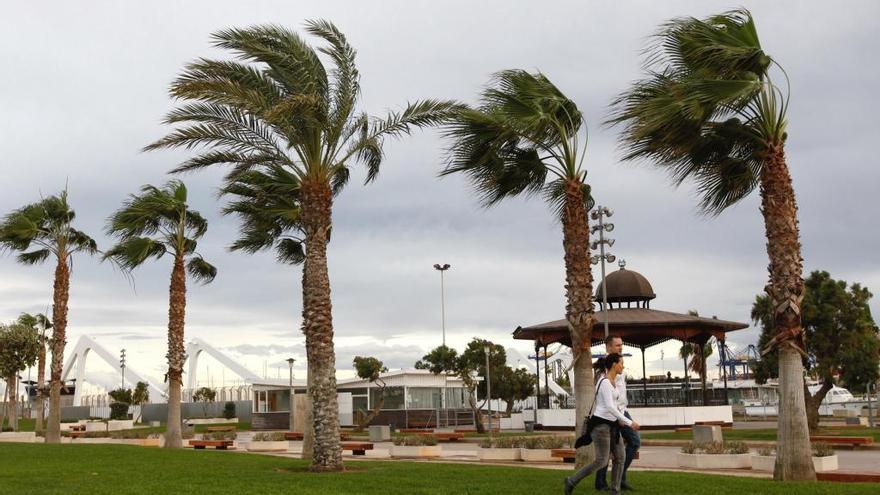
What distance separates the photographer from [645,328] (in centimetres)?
3941

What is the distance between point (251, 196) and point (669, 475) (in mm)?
15145

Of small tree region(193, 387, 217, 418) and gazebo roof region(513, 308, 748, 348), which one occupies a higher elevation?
gazebo roof region(513, 308, 748, 348)

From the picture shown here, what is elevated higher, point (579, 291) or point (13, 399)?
point (579, 291)

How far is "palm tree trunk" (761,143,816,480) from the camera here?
1317 cm

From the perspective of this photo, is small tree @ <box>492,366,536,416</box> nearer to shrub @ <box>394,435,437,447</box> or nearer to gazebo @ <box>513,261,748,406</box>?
gazebo @ <box>513,261,748,406</box>

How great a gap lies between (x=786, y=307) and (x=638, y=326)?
26056 mm

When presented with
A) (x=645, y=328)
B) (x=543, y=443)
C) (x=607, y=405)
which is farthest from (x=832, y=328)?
(x=607, y=405)

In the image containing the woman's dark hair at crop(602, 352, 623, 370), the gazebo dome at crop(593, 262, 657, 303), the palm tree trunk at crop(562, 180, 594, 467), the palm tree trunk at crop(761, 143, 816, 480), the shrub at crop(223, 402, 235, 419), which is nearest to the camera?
the woman's dark hair at crop(602, 352, 623, 370)

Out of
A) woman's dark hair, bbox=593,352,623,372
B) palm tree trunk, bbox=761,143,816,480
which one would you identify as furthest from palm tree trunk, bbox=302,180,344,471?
palm tree trunk, bbox=761,143,816,480

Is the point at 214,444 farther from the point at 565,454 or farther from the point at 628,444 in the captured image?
the point at 628,444

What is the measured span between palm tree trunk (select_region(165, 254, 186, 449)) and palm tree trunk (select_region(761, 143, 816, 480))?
66.9 ft

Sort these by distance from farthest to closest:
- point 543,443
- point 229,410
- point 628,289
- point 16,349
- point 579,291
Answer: point 229,410 → point 16,349 → point 628,289 → point 543,443 → point 579,291

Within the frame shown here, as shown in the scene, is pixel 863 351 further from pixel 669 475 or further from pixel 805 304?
pixel 669 475

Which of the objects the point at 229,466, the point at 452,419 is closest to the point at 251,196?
the point at 229,466
